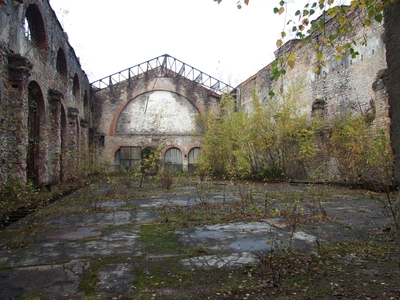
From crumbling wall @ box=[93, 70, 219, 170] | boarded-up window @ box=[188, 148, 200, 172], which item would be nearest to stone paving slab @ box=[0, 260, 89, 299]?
crumbling wall @ box=[93, 70, 219, 170]

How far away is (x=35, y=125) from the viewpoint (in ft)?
35.5

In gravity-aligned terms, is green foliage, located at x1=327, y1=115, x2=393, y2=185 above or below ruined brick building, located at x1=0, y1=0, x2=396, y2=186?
below

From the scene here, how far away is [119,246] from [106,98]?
66.5 ft

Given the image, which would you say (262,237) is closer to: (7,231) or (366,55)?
(7,231)

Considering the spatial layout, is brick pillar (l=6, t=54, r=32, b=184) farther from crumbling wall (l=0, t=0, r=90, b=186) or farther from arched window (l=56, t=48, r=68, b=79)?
arched window (l=56, t=48, r=68, b=79)

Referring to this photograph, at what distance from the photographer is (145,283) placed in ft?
8.45

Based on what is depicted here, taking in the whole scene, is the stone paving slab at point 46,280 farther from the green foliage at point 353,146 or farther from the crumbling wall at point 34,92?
the green foliage at point 353,146

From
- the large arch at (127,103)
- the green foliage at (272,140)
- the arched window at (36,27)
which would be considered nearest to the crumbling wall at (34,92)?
the arched window at (36,27)

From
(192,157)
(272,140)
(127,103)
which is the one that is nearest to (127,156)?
(127,103)

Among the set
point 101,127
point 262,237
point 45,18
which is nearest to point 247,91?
point 101,127

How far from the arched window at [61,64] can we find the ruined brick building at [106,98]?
0.13 feet

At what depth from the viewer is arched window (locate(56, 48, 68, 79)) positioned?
13875 millimetres

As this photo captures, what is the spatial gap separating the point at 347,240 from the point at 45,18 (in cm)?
1162

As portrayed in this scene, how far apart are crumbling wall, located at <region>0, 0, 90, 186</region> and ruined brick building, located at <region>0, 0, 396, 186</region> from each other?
3 centimetres
